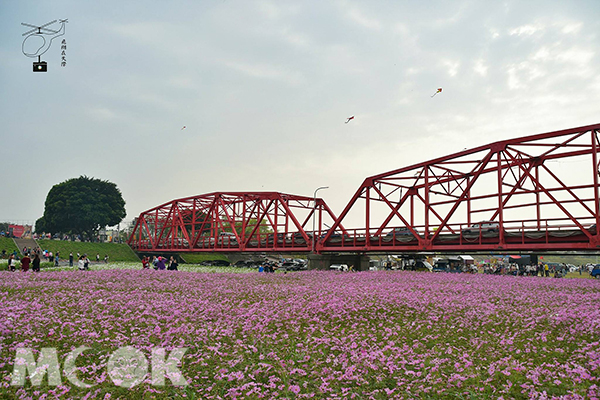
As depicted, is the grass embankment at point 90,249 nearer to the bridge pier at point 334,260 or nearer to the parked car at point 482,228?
the bridge pier at point 334,260

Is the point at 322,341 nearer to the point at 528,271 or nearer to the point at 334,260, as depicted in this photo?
the point at 334,260

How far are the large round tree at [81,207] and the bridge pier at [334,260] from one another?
7120cm

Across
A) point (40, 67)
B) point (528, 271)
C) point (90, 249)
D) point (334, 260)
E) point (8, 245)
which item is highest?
point (40, 67)

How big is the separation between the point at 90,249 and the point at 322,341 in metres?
76.4

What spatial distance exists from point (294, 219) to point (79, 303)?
113ft

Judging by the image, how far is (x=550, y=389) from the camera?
736cm

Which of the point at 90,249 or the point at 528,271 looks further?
the point at 90,249

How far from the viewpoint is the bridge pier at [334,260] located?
138ft

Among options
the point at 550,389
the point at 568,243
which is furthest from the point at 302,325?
the point at 568,243

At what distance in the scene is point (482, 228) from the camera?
106 feet

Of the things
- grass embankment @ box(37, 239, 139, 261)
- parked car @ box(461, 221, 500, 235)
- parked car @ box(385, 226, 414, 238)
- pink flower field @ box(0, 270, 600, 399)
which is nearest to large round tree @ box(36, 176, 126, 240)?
grass embankment @ box(37, 239, 139, 261)

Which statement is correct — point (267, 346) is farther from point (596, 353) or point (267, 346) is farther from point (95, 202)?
point (95, 202)

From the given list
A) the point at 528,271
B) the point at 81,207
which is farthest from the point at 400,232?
the point at 81,207

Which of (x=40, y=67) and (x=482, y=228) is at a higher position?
(x=40, y=67)
